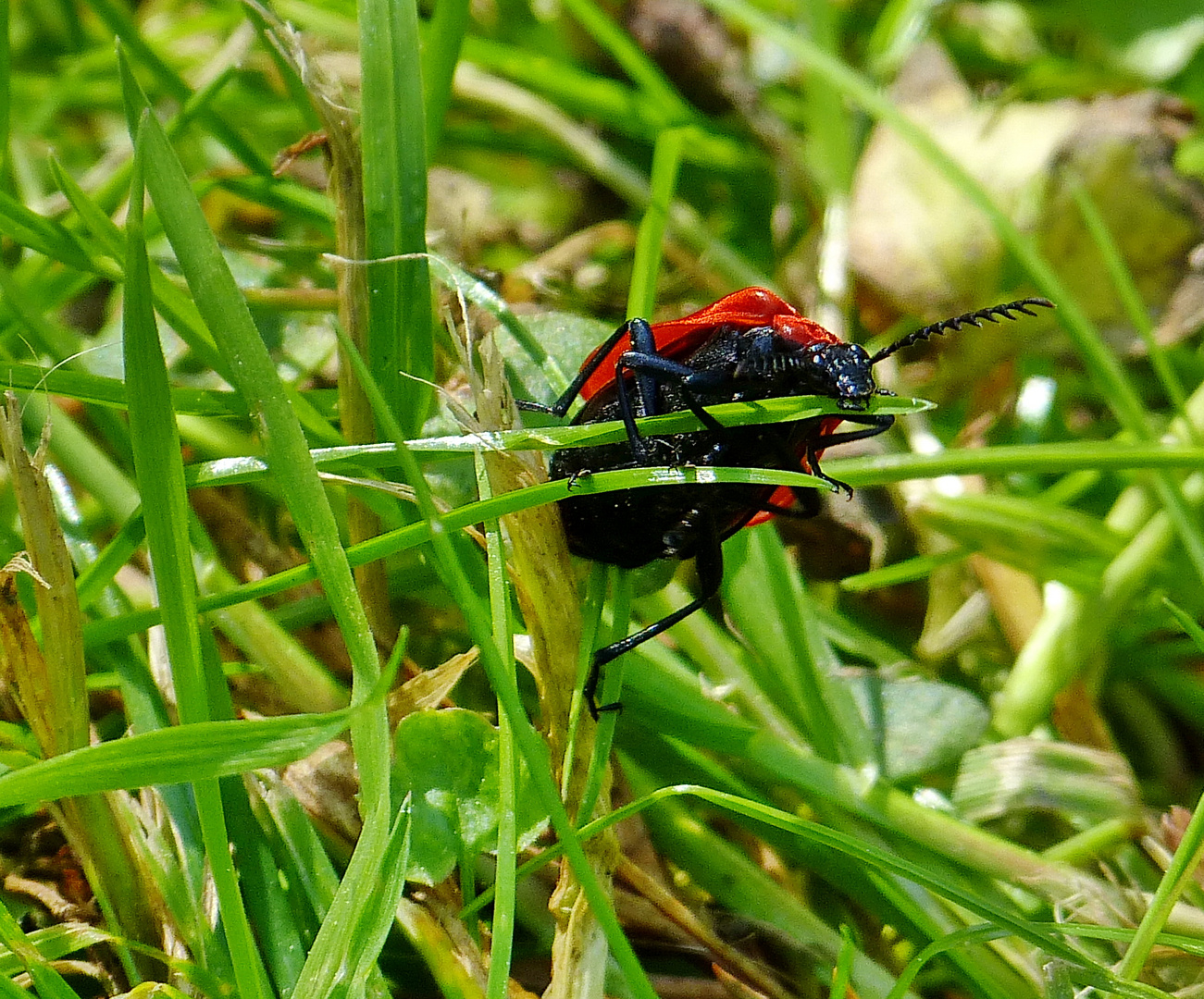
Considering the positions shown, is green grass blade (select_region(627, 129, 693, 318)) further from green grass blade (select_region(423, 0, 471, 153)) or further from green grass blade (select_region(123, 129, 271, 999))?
green grass blade (select_region(123, 129, 271, 999))

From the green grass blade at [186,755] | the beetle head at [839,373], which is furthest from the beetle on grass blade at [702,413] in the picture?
the green grass blade at [186,755]

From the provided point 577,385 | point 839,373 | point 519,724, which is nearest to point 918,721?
point 839,373

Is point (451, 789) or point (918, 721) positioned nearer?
point (451, 789)

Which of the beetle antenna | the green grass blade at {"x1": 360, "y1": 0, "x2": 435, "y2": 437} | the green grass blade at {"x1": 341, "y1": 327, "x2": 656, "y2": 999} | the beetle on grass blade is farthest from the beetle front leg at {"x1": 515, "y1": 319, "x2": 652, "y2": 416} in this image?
the green grass blade at {"x1": 341, "y1": 327, "x2": 656, "y2": 999}

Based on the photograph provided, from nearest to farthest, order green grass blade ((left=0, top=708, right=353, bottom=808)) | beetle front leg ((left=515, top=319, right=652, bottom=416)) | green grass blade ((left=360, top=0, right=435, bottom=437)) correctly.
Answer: green grass blade ((left=0, top=708, right=353, bottom=808))
green grass blade ((left=360, top=0, right=435, bottom=437))
beetle front leg ((left=515, top=319, right=652, bottom=416))

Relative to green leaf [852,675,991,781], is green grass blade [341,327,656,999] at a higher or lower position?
higher

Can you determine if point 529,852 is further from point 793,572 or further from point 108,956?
point 793,572

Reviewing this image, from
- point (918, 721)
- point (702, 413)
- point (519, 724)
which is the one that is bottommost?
point (918, 721)

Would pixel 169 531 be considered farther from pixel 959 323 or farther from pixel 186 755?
pixel 959 323

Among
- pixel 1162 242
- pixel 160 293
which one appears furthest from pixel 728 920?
pixel 1162 242
